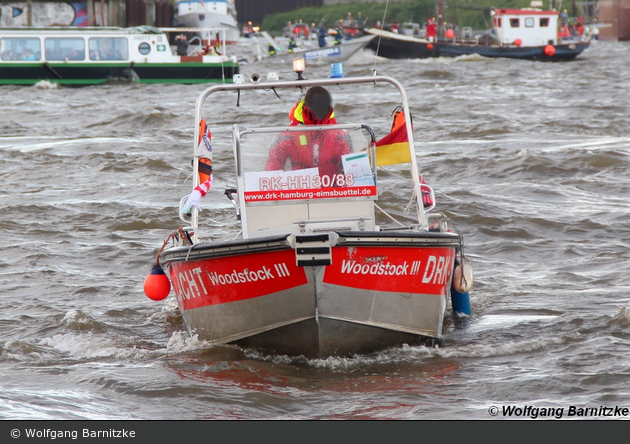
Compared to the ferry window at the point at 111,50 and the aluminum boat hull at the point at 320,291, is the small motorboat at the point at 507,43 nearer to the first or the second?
the ferry window at the point at 111,50

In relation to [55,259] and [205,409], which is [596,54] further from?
[205,409]

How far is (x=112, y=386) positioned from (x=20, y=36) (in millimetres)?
25773

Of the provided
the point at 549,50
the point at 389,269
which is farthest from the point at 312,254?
the point at 549,50

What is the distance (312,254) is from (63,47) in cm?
2579

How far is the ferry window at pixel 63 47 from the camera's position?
28.7 metres

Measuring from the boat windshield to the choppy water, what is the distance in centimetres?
83

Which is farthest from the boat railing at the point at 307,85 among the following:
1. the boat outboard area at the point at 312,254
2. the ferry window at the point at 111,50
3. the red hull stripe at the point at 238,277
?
the ferry window at the point at 111,50

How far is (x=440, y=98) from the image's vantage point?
2303 centimetres

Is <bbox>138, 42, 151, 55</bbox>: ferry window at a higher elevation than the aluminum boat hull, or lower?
higher

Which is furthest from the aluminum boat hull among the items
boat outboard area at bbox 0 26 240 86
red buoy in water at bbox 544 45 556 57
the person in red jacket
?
red buoy in water at bbox 544 45 556 57

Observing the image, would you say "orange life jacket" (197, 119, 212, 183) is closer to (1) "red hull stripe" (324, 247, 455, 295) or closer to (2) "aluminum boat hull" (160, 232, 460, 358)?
(2) "aluminum boat hull" (160, 232, 460, 358)

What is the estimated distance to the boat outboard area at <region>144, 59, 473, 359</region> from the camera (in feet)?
17.7

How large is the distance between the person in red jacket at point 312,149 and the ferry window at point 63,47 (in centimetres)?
2442

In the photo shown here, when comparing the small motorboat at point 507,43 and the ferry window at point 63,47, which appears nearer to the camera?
the ferry window at point 63,47
